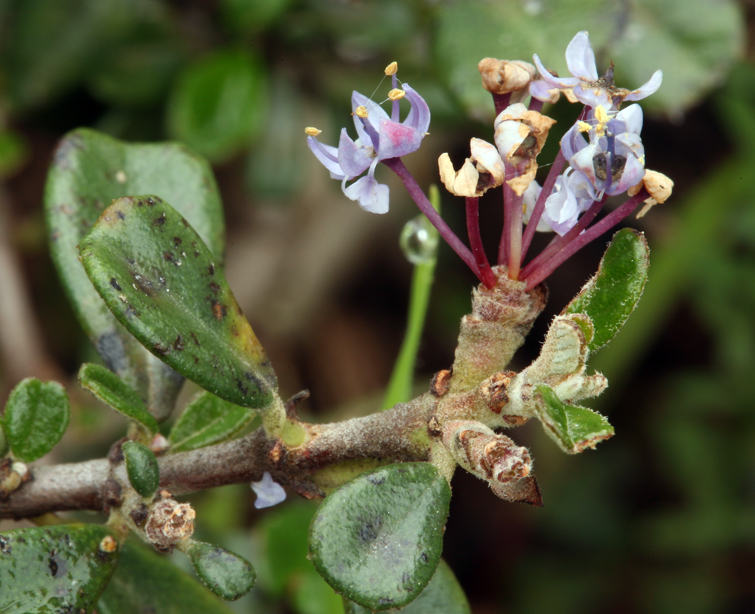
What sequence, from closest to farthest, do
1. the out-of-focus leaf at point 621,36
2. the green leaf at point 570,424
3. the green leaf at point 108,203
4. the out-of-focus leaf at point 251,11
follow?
the green leaf at point 570,424 → the green leaf at point 108,203 → the out-of-focus leaf at point 621,36 → the out-of-focus leaf at point 251,11

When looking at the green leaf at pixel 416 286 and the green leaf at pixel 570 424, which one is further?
the green leaf at pixel 416 286

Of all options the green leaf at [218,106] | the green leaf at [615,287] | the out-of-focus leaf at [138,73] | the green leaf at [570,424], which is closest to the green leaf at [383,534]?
the green leaf at [570,424]

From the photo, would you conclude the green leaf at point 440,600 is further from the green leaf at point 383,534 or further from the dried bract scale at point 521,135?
the dried bract scale at point 521,135

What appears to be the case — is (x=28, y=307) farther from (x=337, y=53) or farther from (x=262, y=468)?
(x=262, y=468)

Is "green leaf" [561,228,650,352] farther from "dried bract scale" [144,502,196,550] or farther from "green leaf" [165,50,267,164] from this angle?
"green leaf" [165,50,267,164]

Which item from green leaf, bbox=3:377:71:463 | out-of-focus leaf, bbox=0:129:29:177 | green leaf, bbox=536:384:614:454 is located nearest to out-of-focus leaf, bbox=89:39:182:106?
out-of-focus leaf, bbox=0:129:29:177

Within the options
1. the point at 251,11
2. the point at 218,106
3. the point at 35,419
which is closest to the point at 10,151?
the point at 218,106

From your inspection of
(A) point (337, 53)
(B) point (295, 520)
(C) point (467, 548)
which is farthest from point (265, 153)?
(C) point (467, 548)
